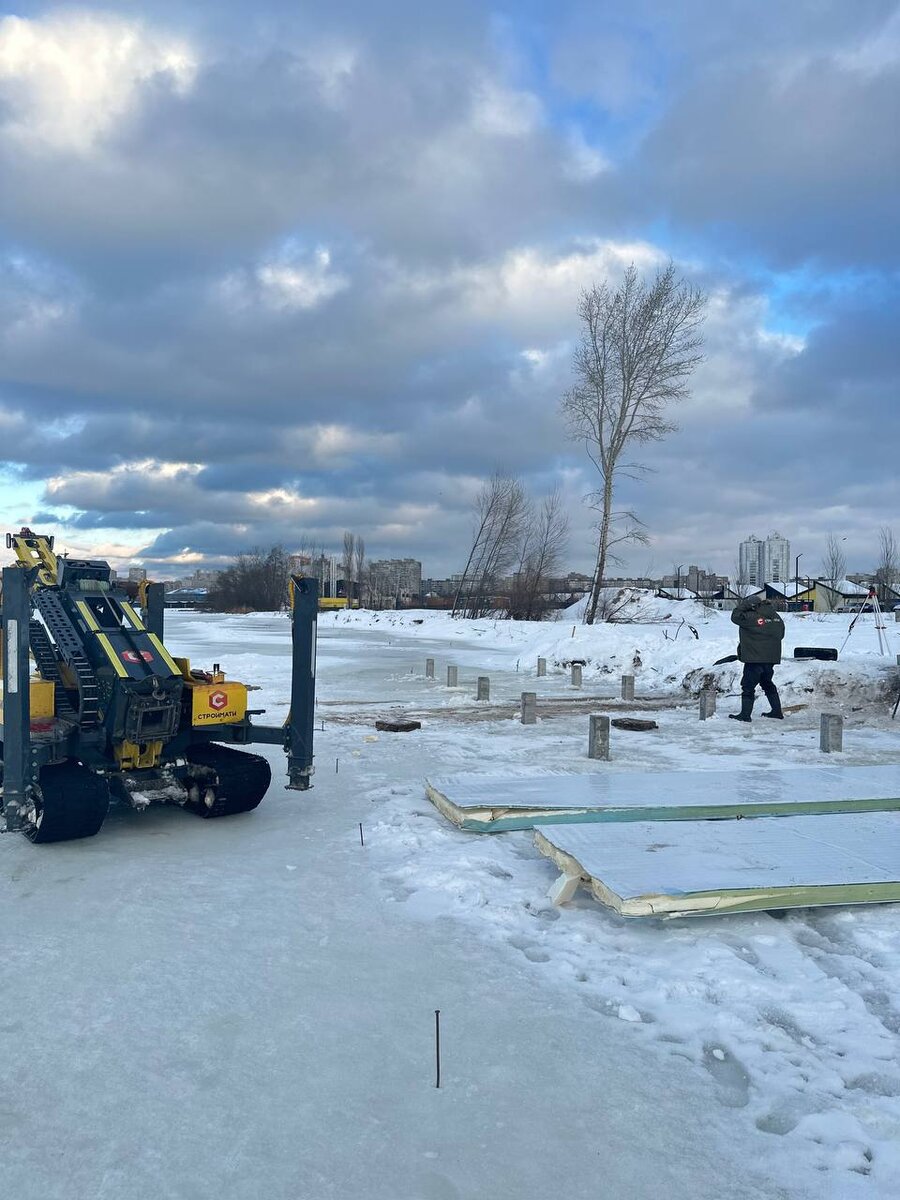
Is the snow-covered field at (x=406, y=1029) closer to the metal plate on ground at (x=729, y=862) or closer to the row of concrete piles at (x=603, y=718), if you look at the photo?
the metal plate on ground at (x=729, y=862)

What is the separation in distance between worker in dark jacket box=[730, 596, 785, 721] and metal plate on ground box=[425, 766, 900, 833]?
521 cm

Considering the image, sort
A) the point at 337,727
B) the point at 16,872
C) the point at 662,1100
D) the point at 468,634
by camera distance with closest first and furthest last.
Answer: the point at 662,1100
the point at 16,872
the point at 337,727
the point at 468,634

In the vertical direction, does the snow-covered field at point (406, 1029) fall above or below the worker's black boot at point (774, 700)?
below

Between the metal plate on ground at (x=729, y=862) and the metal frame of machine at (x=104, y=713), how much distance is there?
9.54ft

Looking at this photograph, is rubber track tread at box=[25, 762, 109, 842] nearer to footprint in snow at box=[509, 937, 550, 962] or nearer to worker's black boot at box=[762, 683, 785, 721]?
footprint in snow at box=[509, 937, 550, 962]

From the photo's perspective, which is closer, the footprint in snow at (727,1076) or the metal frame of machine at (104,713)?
the footprint in snow at (727,1076)

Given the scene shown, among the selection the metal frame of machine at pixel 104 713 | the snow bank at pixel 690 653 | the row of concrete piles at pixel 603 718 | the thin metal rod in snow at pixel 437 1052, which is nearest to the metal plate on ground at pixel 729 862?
the thin metal rod in snow at pixel 437 1052

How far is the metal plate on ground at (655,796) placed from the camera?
287 inches

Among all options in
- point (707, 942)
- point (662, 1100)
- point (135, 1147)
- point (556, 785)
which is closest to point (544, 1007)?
point (662, 1100)

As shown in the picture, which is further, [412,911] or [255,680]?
[255,680]

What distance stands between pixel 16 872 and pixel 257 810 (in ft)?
7.93

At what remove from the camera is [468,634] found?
142ft

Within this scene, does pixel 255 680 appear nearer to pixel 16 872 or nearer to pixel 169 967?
pixel 16 872

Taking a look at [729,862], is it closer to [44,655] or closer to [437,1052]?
[437,1052]
